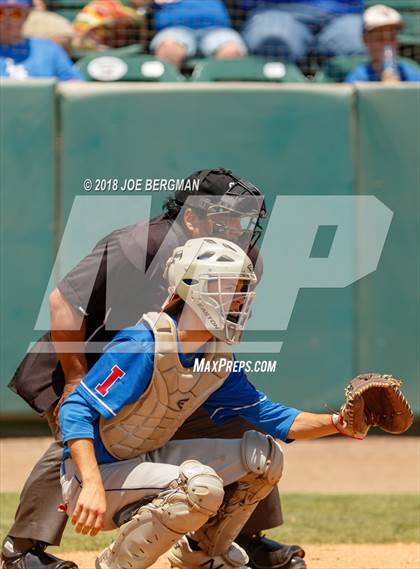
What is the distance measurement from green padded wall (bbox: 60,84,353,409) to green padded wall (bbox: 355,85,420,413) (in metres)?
0.10

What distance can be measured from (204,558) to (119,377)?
2.71 feet

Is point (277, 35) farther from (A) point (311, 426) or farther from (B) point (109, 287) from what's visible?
(A) point (311, 426)

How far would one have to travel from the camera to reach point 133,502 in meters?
3.52

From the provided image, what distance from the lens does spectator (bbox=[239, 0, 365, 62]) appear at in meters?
7.68

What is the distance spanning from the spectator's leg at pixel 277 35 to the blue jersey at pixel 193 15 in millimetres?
213

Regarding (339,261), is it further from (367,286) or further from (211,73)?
(211,73)

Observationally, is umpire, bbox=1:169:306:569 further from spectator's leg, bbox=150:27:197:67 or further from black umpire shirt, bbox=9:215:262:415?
spectator's leg, bbox=150:27:197:67

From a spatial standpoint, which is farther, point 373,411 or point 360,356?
point 360,356

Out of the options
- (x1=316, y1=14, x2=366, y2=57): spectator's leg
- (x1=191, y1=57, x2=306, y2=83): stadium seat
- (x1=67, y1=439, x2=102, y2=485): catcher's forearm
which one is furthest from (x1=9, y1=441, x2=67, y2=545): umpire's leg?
(x1=316, y1=14, x2=366, y2=57): spectator's leg

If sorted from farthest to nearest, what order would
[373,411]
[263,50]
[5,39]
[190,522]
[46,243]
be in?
1. [263,50]
2. [5,39]
3. [46,243]
4. [373,411]
5. [190,522]

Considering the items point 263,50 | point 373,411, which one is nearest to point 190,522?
point 373,411

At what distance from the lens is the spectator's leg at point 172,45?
7543mm

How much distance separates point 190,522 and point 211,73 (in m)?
4.34

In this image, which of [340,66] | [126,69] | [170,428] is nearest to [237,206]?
[170,428]
